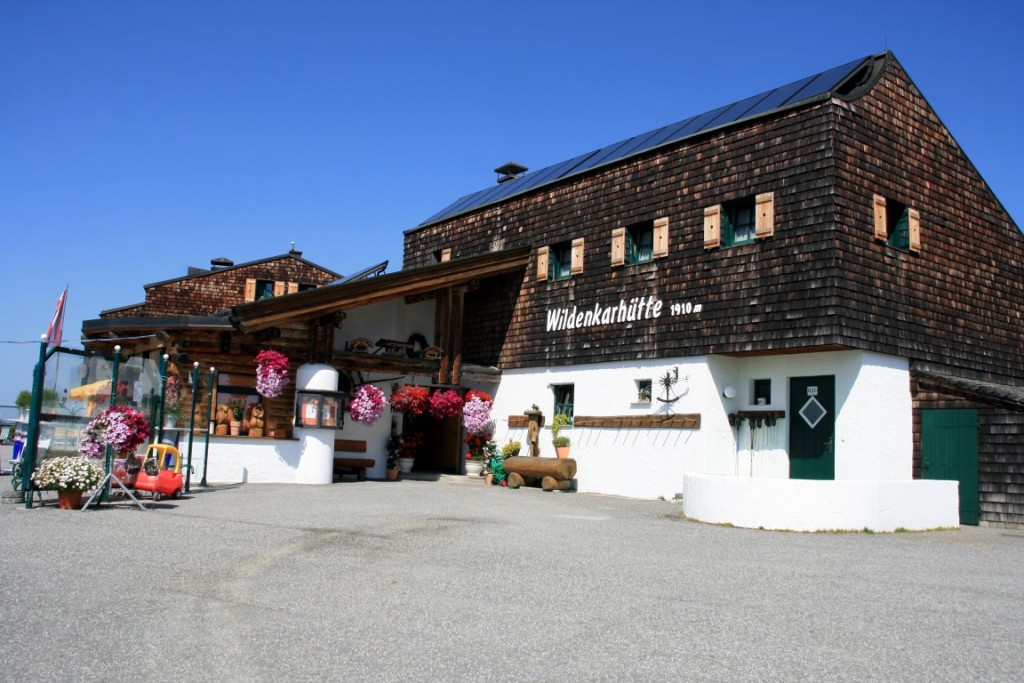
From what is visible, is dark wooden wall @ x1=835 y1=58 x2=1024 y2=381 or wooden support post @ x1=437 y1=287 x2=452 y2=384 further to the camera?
wooden support post @ x1=437 y1=287 x2=452 y2=384

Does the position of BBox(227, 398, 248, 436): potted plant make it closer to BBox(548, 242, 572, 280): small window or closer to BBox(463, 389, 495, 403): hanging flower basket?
BBox(463, 389, 495, 403): hanging flower basket

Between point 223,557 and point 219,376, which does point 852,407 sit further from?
point 219,376

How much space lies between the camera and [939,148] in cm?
1773

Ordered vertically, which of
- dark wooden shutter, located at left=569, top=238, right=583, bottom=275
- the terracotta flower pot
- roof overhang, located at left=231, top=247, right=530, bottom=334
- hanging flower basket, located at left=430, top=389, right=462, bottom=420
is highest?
dark wooden shutter, located at left=569, top=238, right=583, bottom=275

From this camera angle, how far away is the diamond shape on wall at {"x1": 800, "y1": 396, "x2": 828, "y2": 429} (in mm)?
16141

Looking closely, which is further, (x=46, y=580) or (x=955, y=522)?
(x=955, y=522)

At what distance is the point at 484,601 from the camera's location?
675 cm

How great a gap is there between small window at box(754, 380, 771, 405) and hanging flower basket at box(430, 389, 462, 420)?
6.99m

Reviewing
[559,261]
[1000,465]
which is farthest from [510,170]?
[1000,465]

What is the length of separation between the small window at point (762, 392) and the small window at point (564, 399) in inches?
174

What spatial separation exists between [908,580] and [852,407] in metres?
7.63

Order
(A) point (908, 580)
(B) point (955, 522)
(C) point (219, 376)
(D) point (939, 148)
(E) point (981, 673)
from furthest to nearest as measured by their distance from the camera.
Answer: (C) point (219, 376)
(D) point (939, 148)
(B) point (955, 522)
(A) point (908, 580)
(E) point (981, 673)

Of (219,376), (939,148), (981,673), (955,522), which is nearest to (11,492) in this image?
(219,376)

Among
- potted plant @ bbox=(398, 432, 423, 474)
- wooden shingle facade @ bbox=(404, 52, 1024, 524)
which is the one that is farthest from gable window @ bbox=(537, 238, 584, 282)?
potted plant @ bbox=(398, 432, 423, 474)
